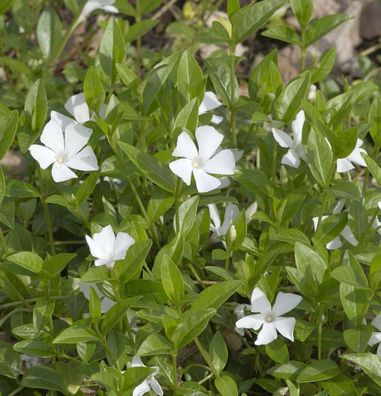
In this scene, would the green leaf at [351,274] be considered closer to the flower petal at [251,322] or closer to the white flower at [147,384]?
the flower petal at [251,322]

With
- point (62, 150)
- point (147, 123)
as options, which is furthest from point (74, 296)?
point (147, 123)

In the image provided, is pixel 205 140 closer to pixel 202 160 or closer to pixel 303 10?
pixel 202 160

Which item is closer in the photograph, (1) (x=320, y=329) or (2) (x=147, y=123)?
(1) (x=320, y=329)

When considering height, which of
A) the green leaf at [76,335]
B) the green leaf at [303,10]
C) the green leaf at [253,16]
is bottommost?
the green leaf at [76,335]

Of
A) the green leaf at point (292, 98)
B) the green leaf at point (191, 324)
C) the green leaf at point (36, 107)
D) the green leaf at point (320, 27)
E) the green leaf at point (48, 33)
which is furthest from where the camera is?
the green leaf at point (48, 33)

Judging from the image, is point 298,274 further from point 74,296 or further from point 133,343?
point 74,296

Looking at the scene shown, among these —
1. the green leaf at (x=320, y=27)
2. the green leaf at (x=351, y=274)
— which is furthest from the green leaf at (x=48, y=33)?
the green leaf at (x=351, y=274)
